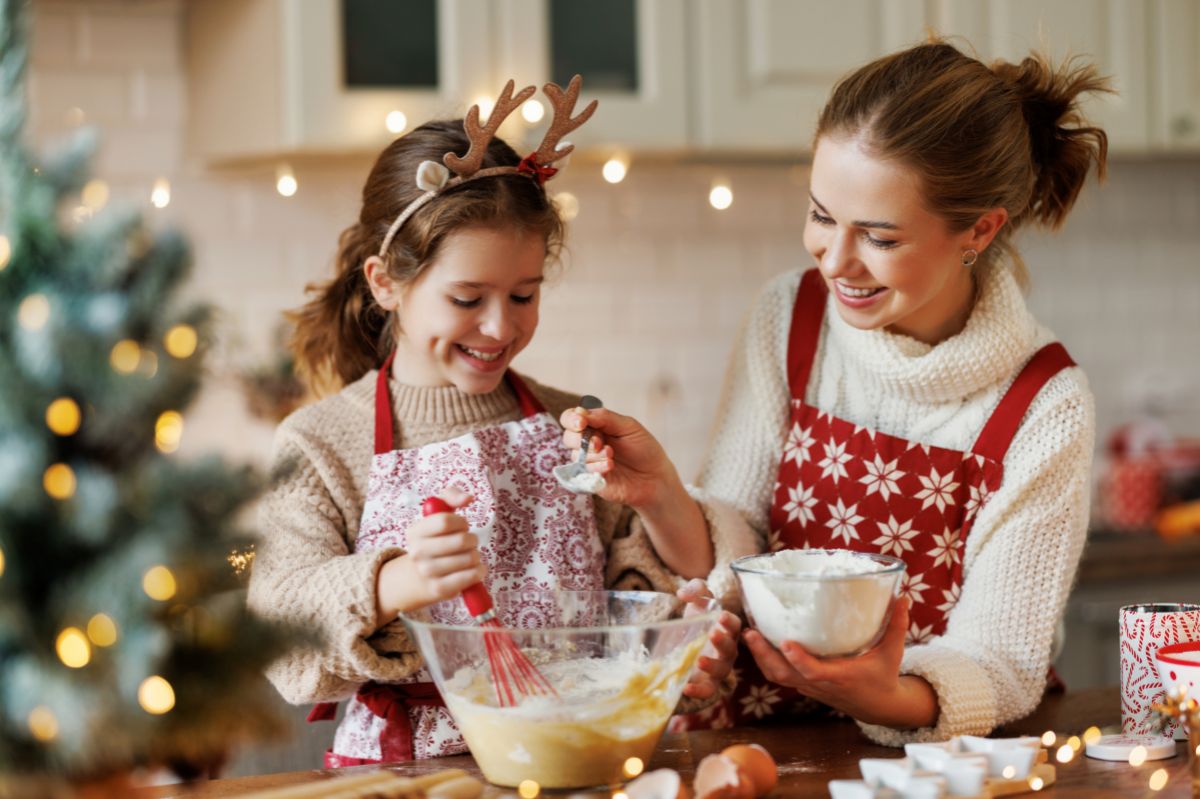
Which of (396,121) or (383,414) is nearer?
(383,414)

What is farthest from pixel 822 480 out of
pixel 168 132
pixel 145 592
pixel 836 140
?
pixel 168 132

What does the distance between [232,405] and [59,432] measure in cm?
198

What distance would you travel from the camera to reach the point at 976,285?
1679 millimetres

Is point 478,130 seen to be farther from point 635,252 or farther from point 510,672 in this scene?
point 635,252

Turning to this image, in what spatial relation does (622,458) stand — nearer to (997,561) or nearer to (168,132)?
(997,561)

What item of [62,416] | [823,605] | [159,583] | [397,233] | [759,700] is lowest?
[759,700]

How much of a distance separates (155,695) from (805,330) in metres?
1.09

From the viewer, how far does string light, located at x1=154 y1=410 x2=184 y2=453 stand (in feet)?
2.83

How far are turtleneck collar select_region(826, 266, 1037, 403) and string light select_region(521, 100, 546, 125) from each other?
110cm

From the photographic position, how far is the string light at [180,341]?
2.85 ft

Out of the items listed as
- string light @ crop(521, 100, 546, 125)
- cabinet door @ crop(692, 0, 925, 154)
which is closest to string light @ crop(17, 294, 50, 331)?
string light @ crop(521, 100, 546, 125)

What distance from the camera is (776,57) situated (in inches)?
112

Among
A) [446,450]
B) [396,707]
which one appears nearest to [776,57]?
[446,450]

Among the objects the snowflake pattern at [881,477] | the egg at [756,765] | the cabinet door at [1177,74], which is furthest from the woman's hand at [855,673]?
the cabinet door at [1177,74]
